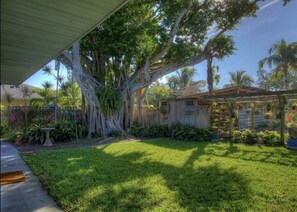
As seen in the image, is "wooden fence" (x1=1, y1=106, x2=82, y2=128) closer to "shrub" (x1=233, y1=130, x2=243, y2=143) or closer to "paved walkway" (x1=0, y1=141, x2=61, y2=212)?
"paved walkway" (x1=0, y1=141, x2=61, y2=212)

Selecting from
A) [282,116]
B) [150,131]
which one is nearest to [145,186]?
[282,116]

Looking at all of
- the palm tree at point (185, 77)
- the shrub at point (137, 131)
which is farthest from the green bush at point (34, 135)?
the palm tree at point (185, 77)

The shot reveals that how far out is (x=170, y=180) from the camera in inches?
161

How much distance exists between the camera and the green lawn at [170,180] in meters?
3.12

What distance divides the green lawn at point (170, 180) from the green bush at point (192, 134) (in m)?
2.74

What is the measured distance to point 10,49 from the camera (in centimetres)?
272

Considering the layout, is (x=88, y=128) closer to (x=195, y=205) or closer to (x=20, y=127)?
(x=20, y=127)

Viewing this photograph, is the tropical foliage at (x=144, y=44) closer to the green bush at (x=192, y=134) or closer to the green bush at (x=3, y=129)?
the green bush at (x=192, y=134)

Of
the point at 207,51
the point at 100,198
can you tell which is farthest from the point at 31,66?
the point at 207,51

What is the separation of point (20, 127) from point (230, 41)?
34.1ft

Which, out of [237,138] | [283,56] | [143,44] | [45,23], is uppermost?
[283,56]

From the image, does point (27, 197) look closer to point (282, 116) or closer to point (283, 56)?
point (282, 116)

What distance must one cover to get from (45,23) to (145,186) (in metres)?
2.70

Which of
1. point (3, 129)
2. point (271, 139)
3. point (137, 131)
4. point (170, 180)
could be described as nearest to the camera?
point (170, 180)
